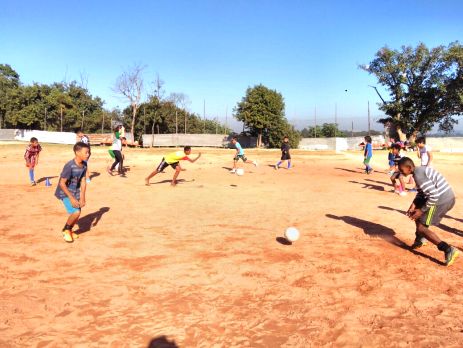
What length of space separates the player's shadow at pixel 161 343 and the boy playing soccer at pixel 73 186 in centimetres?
358

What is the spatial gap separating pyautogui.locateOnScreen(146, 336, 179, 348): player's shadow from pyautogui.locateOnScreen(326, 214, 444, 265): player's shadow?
4.27 m

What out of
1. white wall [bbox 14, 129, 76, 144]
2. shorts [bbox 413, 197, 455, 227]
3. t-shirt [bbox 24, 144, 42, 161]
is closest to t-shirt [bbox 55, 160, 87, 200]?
shorts [bbox 413, 197, 455, 227]

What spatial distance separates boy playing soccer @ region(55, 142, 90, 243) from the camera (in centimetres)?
661

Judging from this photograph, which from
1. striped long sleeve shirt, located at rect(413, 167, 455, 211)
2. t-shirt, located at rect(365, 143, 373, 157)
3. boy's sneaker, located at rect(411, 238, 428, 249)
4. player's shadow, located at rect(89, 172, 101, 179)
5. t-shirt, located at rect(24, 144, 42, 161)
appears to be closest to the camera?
striped long sleeve shirt, located at rect(413, 167, 455, 211)

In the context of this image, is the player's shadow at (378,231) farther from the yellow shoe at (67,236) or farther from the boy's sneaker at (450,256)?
the yellow shoe at (67,236)

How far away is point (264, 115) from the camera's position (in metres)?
42.6

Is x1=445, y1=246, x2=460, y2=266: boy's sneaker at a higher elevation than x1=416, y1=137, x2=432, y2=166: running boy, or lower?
lower

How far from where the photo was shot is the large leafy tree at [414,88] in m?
37.2

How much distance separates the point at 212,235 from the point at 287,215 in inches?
97.9

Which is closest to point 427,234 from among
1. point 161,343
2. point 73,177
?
point 161,343

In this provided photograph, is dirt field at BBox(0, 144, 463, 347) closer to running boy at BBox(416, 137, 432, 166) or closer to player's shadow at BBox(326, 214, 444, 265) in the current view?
player's shadow at BBox(326, 214, 444, 265)

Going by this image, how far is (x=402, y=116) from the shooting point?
127 feet

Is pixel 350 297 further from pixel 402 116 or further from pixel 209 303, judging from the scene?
pixel 402 116

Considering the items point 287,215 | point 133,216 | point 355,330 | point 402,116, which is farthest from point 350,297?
point 402,116
